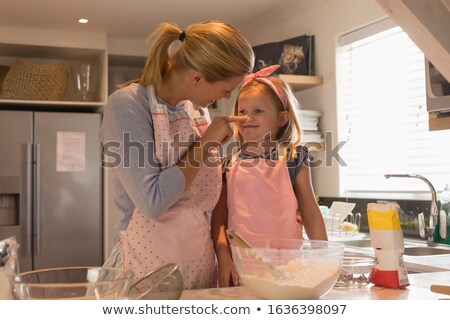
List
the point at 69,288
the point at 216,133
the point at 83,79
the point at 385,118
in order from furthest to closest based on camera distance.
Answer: the point at 83,79 → the point at 385,118 → the point at 216,133 → the point at 69,288

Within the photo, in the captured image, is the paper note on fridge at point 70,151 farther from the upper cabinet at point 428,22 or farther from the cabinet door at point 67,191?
the upper cabinet at point 428,22

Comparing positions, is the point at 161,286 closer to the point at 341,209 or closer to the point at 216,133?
the point at 216,133

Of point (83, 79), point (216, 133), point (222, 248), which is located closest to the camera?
point (216, 133)

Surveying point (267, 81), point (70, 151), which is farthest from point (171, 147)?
point (70, 151)

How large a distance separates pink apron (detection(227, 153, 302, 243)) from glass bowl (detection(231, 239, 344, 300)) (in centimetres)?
55

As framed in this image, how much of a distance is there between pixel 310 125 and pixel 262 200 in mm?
1648

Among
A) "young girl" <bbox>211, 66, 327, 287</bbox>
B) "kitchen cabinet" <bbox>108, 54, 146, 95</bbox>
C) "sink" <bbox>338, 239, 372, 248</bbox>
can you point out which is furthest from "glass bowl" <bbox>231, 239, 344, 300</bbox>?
"kitchen cabinet" <bbox>108, 54, 146, 95</bbox>

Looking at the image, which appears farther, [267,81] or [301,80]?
[301,80]

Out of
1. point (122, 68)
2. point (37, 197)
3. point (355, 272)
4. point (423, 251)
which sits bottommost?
point (423, 251)

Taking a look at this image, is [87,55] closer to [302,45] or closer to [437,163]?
[302,45]

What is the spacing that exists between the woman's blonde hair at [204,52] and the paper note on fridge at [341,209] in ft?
5.28

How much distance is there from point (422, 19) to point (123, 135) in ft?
2.48

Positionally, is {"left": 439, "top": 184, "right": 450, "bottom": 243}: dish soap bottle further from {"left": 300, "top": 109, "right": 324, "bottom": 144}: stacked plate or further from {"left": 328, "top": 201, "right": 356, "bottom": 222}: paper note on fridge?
{"left": 300, "top": 109, "right": 324, "bottom": 144}: stacked plate

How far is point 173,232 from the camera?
1.34 metres
